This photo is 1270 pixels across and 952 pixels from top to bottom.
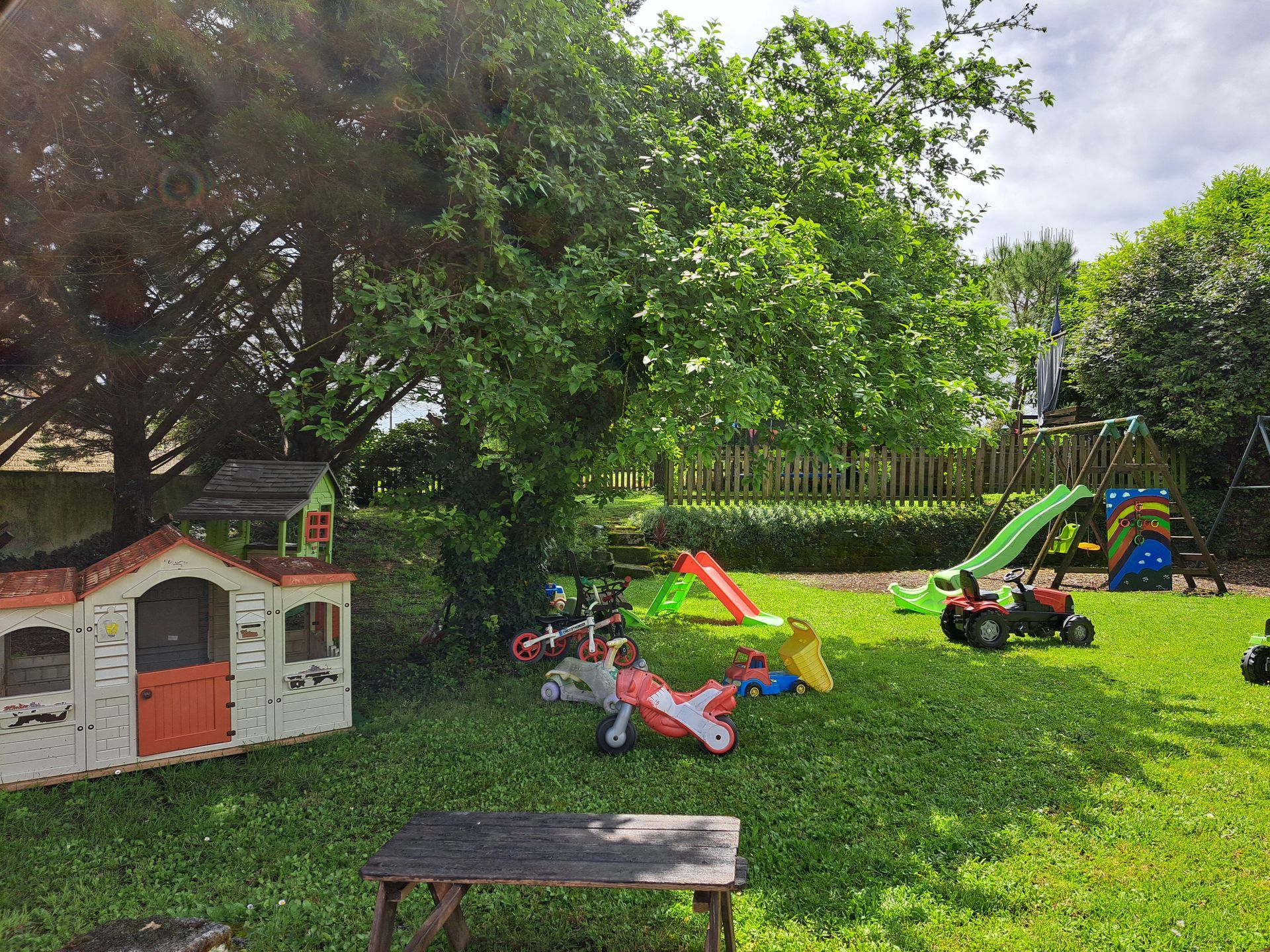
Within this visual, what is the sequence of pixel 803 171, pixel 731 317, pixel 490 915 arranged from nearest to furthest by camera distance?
pixel 490 915 < pixel 731 317 < pixel 803 171

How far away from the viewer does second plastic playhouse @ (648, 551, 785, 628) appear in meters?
9.02

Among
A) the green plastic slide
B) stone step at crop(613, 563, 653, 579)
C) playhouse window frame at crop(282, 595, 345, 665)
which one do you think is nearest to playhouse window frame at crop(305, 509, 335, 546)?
playhouse window frame at crop(282, 595, 345, 665)

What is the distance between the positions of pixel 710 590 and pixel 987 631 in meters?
3.35

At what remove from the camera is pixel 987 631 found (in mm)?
8180

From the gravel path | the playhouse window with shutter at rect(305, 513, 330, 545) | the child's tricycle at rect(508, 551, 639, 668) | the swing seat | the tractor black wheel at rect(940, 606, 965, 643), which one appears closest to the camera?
the playhouse window with shutter at rect(305, 513, 330, 545)

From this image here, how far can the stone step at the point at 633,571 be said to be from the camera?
42.0 ft

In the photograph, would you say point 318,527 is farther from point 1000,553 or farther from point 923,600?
point 1000,553

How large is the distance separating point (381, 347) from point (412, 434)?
12118mm

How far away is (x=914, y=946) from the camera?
3090 millimetres

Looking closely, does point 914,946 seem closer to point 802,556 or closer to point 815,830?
point 815,830

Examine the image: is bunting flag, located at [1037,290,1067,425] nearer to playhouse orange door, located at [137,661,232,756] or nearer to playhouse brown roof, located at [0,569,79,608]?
playhouse orange door, located at [137,661,232,756]

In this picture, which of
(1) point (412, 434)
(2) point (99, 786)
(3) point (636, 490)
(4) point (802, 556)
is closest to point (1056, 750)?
(2) point (99, 786)

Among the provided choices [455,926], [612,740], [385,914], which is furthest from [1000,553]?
[385,914]

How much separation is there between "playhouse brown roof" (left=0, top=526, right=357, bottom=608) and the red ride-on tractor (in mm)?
6725
